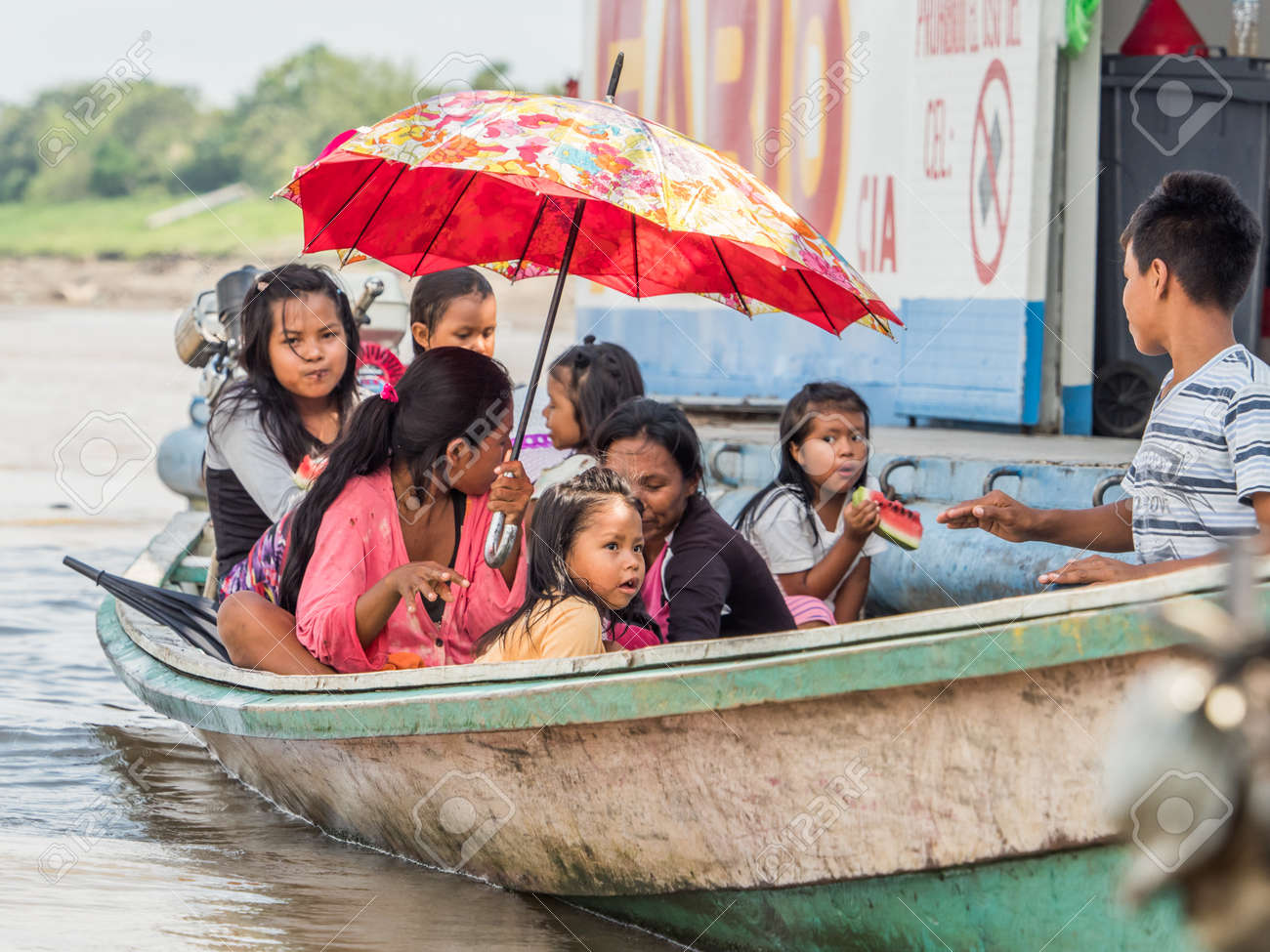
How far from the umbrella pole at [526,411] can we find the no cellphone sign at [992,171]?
3.04m

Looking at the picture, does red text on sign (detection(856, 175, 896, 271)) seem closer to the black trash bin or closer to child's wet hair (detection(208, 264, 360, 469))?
the black trash bin

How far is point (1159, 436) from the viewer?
8.90ft

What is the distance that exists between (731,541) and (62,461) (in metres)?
10.4

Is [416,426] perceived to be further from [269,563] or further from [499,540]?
[269,563]

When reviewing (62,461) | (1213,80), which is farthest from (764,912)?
(62,461)

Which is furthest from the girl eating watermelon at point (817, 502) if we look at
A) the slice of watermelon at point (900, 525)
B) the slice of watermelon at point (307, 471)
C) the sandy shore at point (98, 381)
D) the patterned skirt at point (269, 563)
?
the sandy shore at point (98, 381)

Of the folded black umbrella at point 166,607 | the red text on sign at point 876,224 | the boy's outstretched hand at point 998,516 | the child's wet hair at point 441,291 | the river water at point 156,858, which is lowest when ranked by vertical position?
the river water at point 156,858

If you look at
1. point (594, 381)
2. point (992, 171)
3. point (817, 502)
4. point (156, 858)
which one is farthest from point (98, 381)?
point (817, 502)

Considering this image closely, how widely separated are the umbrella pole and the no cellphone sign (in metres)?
3.04

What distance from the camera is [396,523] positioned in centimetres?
338

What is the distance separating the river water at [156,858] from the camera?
3186 mm

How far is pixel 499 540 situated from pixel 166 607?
1457mm

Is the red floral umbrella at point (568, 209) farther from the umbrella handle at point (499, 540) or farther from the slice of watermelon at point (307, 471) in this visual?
the slice of watermelon at point (307, 471)

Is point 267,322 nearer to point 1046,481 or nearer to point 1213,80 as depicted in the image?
point 1046,481
